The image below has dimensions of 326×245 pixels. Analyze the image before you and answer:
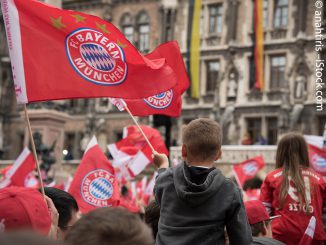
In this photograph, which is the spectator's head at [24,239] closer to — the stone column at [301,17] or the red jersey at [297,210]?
the red jersey at [297,210]

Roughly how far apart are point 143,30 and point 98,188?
30.2 metres

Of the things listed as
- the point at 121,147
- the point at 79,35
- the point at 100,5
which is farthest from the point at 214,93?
the point at 79,35

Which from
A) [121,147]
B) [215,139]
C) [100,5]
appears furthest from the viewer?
[100,5]

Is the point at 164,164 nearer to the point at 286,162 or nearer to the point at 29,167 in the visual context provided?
the point at 286,162

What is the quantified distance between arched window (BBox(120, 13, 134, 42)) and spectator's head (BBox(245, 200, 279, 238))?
33.2 meters

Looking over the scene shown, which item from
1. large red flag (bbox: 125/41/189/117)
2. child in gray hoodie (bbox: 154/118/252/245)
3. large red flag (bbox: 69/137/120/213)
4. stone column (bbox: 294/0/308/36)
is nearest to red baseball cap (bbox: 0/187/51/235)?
child in gray hoodie (bbox: 154/118/252/245)

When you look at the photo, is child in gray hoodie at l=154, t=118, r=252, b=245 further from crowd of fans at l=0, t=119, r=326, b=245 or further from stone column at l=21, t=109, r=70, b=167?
stone column at l=21, t=109, r=70, b=167

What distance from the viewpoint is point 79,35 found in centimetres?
545

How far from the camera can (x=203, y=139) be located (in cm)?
359

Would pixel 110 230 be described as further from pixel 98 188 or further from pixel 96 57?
pixel 98 188

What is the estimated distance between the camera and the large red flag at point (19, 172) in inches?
442

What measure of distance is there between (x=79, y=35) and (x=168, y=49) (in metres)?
2.12

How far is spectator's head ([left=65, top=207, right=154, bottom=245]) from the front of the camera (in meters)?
1.75

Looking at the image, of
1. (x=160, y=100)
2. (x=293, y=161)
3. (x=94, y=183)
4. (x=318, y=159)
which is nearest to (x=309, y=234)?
(x=293, y=161)
